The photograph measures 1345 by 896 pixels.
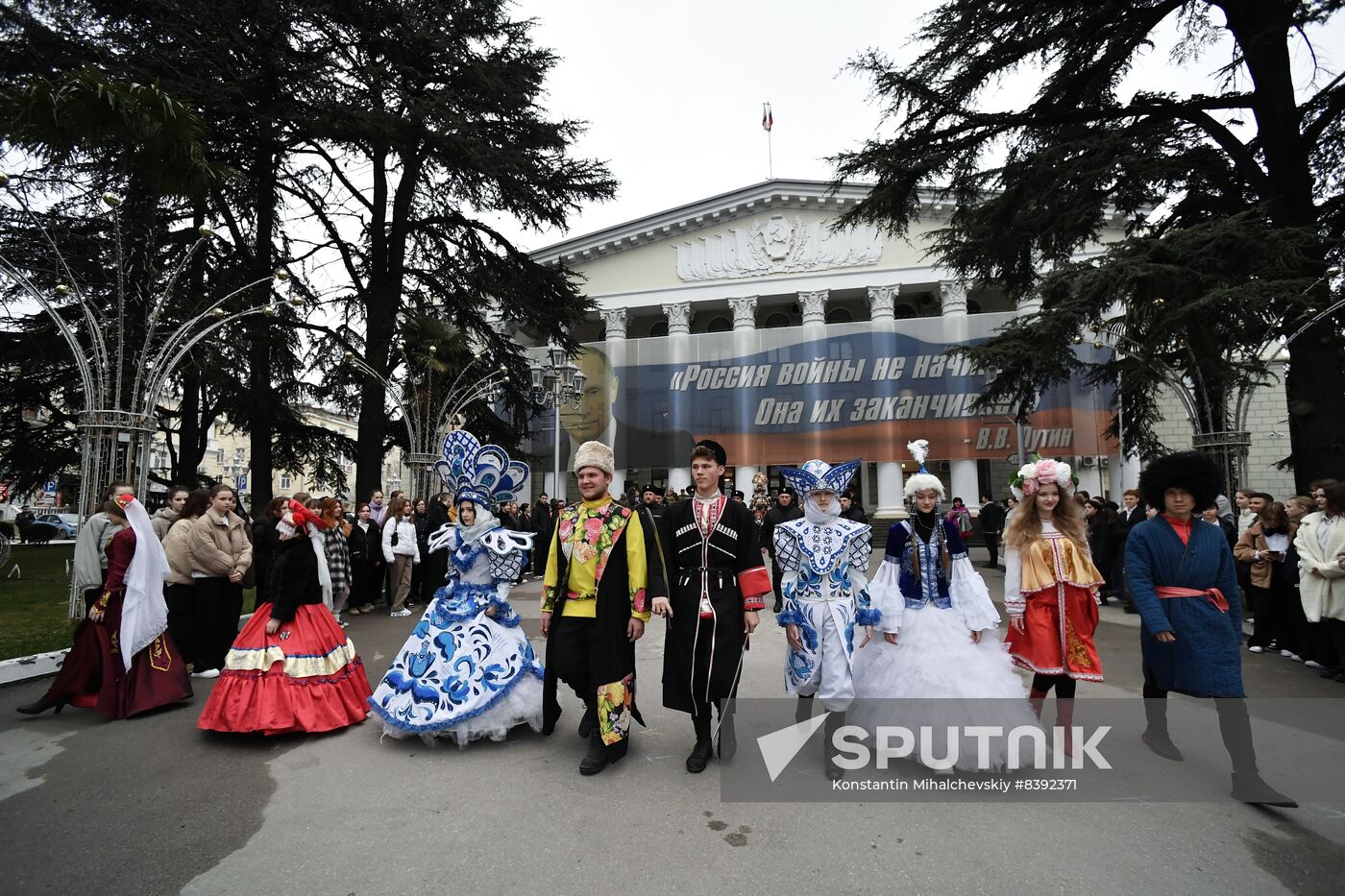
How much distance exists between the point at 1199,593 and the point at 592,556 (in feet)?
11.6

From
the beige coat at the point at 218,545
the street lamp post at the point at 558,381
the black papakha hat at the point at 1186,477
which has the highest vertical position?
the street lamp post at the point at 558,381

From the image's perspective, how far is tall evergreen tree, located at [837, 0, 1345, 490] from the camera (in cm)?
934

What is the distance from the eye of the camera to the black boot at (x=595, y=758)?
3.97 metres

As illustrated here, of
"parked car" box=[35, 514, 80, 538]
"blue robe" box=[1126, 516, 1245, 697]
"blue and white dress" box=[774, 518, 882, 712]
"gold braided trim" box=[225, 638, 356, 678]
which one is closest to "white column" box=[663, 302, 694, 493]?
"gold braided trim" box=[225, 638, 356, 678]

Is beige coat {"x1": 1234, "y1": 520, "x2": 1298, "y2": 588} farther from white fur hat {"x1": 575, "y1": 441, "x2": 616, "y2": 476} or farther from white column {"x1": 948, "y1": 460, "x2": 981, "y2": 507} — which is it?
white column {"x1": 948, "y1": 460, "x2": 981, "y2": 507}

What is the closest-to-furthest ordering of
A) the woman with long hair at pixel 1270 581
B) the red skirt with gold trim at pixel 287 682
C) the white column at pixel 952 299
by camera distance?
1. the red skirt with gold trim at pixel 287 682
2. the woman with long hair at pixel 1270 581
3. the white column at pixel 952 299

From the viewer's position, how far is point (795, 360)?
28375 mm

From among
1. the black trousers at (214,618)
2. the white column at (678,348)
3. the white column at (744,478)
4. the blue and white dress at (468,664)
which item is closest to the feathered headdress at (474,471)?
the blue and white dress at (468,664)

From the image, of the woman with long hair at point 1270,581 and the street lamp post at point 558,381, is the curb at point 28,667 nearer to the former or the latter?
the woman with long hair at point 1270,581

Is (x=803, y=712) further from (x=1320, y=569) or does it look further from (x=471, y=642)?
(x=1320, y=569)

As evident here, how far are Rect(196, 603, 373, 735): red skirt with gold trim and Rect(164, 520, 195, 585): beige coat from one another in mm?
1718

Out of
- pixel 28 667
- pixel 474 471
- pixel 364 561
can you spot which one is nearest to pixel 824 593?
pixel 474 471

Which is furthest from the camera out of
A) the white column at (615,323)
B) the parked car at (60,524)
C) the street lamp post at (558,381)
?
the parked car at (60,524)

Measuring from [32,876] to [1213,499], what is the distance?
6228 mm
